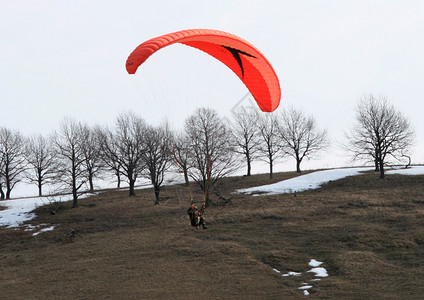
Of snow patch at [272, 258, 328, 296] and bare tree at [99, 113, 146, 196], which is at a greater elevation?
bare tree at [99, 113, 146, 196]

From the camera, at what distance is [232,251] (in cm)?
1658

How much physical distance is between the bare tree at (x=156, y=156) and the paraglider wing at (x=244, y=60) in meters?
16.8

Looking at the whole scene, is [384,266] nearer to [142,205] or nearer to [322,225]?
[322,225]

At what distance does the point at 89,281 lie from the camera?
45.7ft

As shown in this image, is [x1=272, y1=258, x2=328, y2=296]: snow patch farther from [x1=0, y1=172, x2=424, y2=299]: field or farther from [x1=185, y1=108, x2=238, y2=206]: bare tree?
[x1=185, y1=108, x2=238, y2=206]: bare tree

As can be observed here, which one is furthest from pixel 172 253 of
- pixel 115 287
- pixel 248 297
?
pixel 248 297

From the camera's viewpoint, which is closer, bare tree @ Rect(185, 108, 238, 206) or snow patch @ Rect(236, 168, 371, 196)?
bare tree @ Rect(185, 108, 238, 206)

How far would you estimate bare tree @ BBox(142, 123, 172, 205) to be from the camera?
3112 centimetres

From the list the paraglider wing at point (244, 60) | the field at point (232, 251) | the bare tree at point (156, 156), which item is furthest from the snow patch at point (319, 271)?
the bare tree at point (156, 156)

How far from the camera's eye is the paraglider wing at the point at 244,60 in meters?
11.4

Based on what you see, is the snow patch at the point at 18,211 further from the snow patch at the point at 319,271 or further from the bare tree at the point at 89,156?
the snow patch at the point at 319,271

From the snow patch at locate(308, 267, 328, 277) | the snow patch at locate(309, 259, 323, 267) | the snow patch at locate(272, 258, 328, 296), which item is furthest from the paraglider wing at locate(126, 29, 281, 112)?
the snow patch at locate(309, 259, 323, 267)

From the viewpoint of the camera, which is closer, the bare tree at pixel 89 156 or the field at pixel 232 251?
the field at pixel 232 251

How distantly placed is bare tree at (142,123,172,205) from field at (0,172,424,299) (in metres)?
3.36
